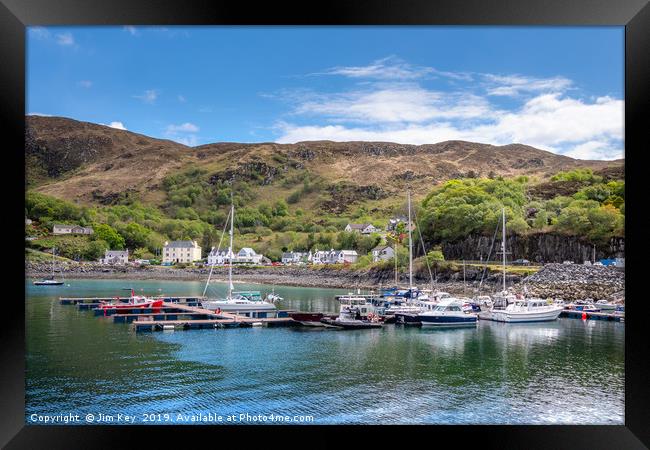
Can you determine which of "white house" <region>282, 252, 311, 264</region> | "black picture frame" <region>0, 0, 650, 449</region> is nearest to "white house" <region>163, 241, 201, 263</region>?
"white house" <region>282, 252, 311, 264</region>

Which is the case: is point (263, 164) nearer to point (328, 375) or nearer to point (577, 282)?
point (577, 282)

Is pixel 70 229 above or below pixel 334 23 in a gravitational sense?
below

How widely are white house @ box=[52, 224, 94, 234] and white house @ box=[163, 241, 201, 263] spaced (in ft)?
15.6

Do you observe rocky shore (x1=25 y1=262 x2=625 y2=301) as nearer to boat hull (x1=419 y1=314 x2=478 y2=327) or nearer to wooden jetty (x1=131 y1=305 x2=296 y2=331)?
boat hull (x1=419 y1=314 x2=478 y2=327)

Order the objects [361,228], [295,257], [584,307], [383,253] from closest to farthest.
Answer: [584,307] < [383,253] < [295,257] < [361,228]

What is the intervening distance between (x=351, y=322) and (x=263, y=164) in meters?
30.6

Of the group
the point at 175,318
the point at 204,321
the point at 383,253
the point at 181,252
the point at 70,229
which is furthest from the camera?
the point at 181,252

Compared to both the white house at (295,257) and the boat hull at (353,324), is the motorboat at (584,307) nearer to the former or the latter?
the boat hull at (353,324)

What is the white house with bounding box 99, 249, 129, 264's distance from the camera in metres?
31.8

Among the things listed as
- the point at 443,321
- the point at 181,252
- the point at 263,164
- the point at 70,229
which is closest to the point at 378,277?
the point at 443,321

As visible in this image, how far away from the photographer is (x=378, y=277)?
25547mm
